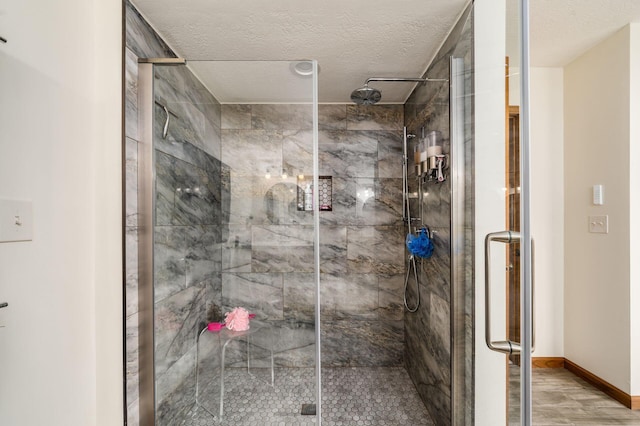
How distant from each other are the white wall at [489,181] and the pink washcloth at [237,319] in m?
1.15

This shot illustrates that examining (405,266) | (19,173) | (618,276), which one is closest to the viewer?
(19,173)

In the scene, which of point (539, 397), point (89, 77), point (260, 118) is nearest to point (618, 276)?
A: point (539, 397)

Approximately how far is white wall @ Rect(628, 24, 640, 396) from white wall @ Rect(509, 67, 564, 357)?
0.91 feet

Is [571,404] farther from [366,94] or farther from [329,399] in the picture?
[366,94]

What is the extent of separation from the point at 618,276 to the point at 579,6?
1423mm

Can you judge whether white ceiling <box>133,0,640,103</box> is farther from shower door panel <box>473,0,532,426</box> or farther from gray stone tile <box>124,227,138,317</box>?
gray stone tile <box>124,227,138,317</box>

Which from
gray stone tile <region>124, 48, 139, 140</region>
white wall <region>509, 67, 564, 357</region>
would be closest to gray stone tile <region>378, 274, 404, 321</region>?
white wall <region>509, 67, 564, 357</region>

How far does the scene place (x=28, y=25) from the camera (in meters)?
1.05

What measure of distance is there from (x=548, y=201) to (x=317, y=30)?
170cm

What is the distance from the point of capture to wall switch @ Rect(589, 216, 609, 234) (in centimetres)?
160

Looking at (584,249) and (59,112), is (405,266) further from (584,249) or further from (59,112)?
(59,112)

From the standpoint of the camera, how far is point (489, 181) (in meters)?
1.25

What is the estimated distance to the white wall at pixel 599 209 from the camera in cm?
153

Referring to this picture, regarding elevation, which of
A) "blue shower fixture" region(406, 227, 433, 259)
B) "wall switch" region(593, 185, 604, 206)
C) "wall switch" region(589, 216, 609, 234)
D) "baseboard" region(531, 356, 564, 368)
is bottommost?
"baseboard" region(531, 356, 564, 368)
